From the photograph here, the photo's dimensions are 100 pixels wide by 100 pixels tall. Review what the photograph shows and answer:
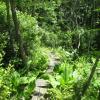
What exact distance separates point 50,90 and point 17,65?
3.84m

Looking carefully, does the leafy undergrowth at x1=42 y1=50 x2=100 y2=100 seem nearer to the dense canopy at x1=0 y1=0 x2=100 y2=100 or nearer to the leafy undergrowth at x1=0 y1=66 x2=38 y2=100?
the dense canopy at x1=0 y1=0 x2=100 y2=100

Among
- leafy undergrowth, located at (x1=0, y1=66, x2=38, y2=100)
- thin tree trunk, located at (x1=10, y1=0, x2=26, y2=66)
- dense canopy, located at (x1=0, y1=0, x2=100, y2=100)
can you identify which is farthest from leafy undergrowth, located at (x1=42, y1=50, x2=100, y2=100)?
thin tree trunk, located at (x1=10, y1=0, x2=26, y2=66)

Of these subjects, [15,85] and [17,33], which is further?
[17,33]

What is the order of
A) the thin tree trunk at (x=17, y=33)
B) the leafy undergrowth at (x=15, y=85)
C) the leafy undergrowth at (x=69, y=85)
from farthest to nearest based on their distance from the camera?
the thin tree trunk at (x=17, y=33) < the leafy undergrowth at (x=69, y=85) < the leafy undergrowth at (x=15, y=85)

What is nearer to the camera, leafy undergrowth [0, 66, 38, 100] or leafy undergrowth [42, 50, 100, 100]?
leafy undergrowth [0, 66, 38, 100]

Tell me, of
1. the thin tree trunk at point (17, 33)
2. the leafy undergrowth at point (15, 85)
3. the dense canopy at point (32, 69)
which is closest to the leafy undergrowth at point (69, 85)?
the dense canopy at point (32, 69)

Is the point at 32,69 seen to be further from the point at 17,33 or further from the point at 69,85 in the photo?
the point at 69,85

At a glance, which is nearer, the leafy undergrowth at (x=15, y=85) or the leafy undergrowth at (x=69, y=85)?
the leafy undergrowth at (x=15, y=85)

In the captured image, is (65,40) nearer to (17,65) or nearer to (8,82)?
(17,65)

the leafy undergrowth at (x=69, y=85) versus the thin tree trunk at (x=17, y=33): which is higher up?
the thin tree trunk at (x=17, y=33)

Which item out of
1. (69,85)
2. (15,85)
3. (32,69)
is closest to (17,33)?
(32,69)

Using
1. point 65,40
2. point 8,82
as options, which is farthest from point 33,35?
point 65,40

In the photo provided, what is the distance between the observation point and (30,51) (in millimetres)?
17672

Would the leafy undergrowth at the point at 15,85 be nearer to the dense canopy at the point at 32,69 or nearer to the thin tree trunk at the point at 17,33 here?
the dense canopy at the point at 32,69
